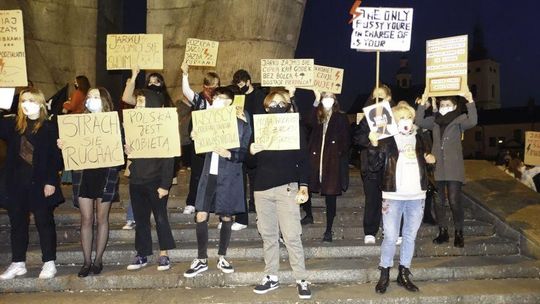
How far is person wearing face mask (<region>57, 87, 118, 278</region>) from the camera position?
18.9 ft

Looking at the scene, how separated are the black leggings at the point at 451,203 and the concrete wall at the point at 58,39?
9.50m

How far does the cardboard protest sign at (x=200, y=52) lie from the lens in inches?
291

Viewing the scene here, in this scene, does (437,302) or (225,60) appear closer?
(437,302)

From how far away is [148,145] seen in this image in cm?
593

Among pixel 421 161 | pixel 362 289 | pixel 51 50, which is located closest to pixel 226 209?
pixel 362 289

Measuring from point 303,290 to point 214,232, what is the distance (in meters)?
2.15

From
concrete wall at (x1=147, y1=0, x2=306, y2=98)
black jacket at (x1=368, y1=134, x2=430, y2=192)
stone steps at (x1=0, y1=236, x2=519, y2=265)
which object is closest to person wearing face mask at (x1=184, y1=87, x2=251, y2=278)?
stone steps at (x1=0, y1=236, x2=519, y2=265)

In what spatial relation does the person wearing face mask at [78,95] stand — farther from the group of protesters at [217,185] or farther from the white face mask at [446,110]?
the white face mask at [446,110]

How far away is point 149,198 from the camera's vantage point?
19.6 ft

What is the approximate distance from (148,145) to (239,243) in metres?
1.90

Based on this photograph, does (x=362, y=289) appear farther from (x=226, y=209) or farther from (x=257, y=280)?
(x=226, y=209)

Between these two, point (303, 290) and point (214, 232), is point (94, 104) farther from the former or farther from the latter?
point (303, 290)

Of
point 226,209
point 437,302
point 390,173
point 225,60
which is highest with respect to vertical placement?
point 225,60

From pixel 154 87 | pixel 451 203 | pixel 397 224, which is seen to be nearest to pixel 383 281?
pixel 397 224
